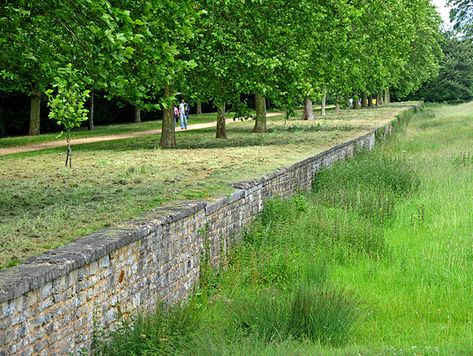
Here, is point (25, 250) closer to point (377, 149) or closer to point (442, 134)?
point (377, 149)

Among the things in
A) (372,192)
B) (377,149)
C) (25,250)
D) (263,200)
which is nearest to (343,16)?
(377,149)

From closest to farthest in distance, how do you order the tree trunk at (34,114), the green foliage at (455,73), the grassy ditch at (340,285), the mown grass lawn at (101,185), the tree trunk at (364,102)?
the grassy ditch at (340,285)
the mown grass lawn at (101,185)
the tree trunk at (34,114)
the tree trunk at (364,102)
the green foliage at (455,73)

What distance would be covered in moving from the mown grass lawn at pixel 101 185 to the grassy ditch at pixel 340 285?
0.96m

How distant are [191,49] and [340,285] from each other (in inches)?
474

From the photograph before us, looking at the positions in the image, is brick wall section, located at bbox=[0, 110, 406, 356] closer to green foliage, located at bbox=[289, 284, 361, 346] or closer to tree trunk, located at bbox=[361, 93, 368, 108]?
green foliage, located at bbox=[289, 284, 361, 346]

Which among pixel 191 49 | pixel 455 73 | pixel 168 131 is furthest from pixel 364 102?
pixel 191 49

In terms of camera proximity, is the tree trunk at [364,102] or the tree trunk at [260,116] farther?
the tree trunk at [364,102]

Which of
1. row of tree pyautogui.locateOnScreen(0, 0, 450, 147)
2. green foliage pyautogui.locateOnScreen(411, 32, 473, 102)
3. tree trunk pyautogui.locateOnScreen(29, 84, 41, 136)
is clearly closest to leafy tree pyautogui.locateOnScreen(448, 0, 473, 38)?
row of tree pyautogui.locateOnScreen(0, 0, 450, 147)

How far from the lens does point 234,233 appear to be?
10430mm

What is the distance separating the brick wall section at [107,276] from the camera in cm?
520

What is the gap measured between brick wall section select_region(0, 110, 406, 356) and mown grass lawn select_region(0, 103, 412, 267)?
41cm

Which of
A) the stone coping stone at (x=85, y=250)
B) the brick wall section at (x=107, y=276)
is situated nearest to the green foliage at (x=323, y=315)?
the brick wall section at (x=107, y=276)

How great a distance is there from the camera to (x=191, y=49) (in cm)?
1978

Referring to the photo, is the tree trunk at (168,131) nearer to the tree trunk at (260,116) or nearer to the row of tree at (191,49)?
the row of tree at (191,49)
